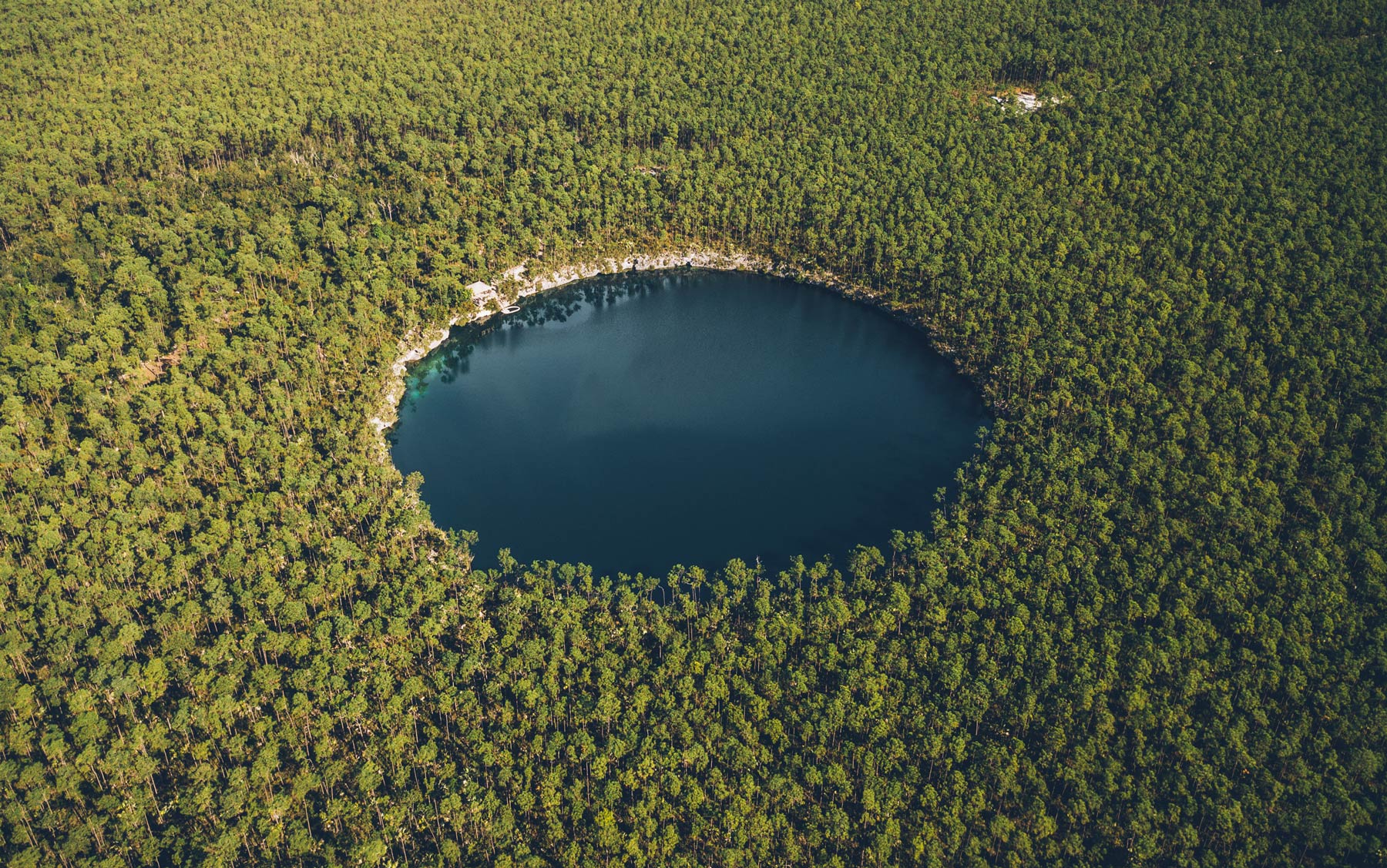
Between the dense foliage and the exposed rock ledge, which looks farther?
the exposed rock ledge

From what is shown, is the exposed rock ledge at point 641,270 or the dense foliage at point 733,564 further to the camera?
the exposed rock ledge at point 641,270

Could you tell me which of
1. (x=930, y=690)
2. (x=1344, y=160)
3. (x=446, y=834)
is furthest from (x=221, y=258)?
(x=1344, y=160)

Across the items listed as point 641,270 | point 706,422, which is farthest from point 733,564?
point 641,270

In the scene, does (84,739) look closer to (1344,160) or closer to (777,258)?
(777,258)

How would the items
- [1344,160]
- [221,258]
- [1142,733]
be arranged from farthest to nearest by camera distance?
[1344,160] < [221,258] < [1142,733]

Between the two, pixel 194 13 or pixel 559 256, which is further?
pixel 194 13
